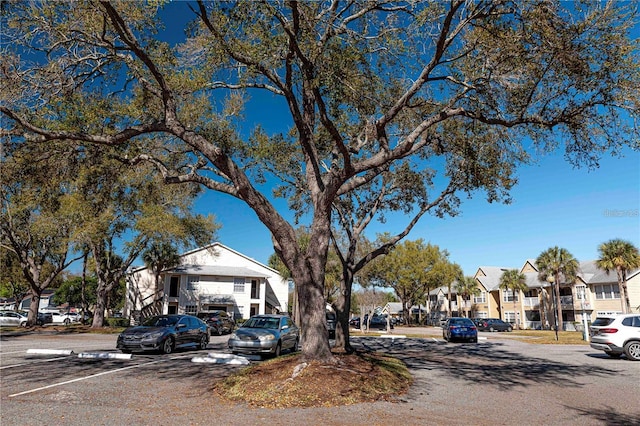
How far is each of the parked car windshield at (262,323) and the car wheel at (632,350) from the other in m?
13.4

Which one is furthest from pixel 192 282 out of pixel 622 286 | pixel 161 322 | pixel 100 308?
pixel 622 286

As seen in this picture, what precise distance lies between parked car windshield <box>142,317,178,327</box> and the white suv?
16.8m

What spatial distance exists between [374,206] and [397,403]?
10.7 m

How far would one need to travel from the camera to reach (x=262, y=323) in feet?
57.1

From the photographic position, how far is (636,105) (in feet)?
30.0

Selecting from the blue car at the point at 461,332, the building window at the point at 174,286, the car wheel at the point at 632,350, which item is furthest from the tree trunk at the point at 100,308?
the car wheel at the point at 632,350

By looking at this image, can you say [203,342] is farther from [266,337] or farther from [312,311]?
[312,311]

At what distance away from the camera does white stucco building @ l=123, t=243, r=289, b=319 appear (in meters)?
43.8

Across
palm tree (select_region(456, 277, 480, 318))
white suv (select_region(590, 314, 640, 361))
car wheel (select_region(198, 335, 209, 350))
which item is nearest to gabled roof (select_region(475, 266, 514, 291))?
palm tree (select_region(456, 277, 480, 318))

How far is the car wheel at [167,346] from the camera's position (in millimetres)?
15445

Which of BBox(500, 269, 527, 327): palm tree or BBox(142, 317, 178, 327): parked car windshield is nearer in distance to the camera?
BBox(142, 317, 178, 327): parked car windshield

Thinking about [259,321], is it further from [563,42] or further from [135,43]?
[563,42]

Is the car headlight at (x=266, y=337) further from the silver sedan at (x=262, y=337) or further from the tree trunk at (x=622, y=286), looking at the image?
the tree trunk at (x=622, y=286)

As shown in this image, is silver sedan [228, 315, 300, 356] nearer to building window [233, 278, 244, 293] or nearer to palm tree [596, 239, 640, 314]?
building window [233, 278, 244, 293]
